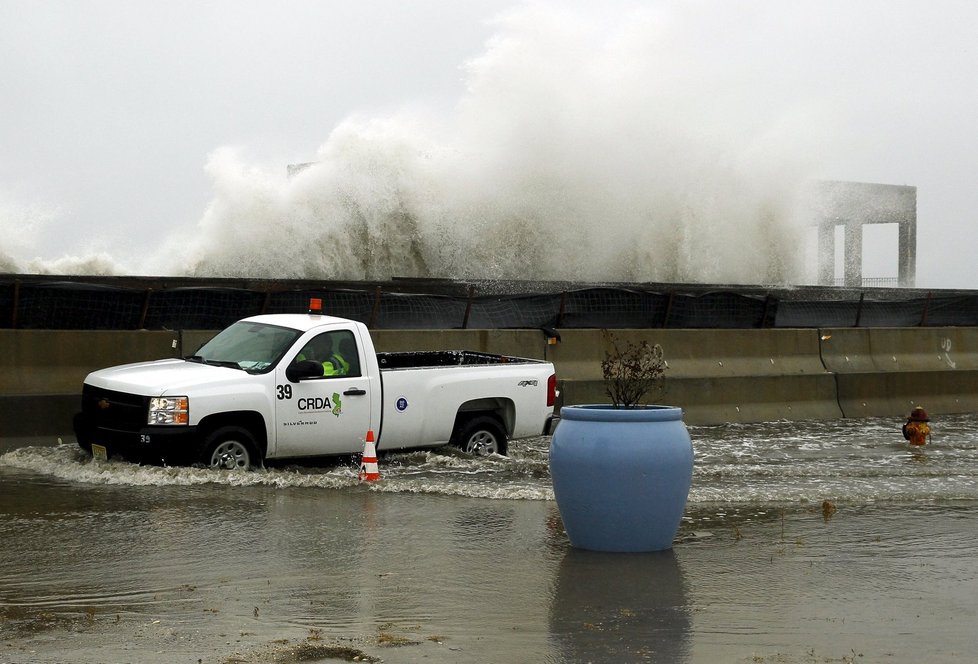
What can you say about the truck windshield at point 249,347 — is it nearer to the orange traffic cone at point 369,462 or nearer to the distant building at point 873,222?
the orange traffic cone at point 369,462

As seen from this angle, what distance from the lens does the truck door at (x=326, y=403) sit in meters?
12.1

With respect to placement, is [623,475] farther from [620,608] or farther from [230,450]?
[230,450]

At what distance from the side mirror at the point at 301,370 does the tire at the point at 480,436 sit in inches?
74.5

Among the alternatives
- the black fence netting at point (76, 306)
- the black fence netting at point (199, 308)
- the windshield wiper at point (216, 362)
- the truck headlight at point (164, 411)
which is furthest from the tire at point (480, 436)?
the black fence netting at point (76, 306)

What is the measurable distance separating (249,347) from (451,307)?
4387mm

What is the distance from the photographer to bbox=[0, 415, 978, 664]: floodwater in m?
6.16

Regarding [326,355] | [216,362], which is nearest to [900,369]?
[326,355]

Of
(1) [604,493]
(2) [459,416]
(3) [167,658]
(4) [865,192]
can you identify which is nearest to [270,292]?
(2) [459,416]

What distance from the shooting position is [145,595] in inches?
277

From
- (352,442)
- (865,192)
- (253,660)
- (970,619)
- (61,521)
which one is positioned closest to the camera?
(253,660)

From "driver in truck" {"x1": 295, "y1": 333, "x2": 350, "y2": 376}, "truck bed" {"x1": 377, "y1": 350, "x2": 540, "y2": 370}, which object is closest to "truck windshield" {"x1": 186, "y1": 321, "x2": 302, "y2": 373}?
"driver in truck" {"x1": 295, "y1": 333, "x2": 350, "y2": 376}

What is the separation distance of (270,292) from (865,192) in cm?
6261

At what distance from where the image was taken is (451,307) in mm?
16656

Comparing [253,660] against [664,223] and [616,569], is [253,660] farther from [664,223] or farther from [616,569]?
[664,223]
